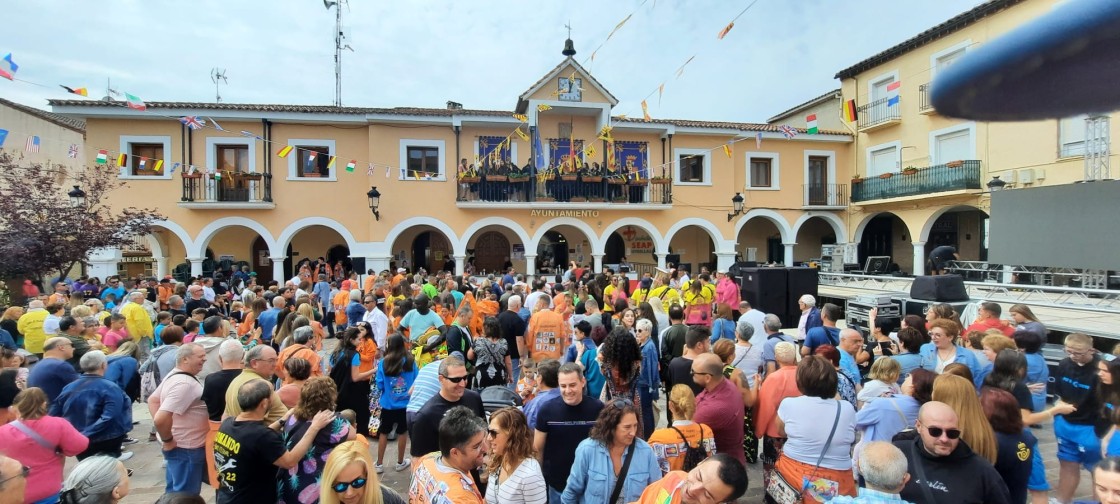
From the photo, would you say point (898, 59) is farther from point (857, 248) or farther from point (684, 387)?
point (684, 387)

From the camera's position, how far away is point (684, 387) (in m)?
2.91

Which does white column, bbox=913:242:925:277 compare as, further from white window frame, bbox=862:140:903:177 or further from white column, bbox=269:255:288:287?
white column, bbox=269:255:288:287

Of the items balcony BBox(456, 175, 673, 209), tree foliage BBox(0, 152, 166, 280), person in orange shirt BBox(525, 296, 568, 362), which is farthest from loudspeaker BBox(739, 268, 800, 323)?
tree foliage BBox(0, 152, 166, 280)

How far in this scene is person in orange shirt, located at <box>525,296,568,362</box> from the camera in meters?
6.11

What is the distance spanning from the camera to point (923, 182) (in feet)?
54.1

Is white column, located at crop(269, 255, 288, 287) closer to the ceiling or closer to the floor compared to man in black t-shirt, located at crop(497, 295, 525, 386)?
closer to the ceiling

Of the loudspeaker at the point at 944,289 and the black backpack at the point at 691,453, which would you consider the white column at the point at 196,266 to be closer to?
the black backpack at the point at 691,453

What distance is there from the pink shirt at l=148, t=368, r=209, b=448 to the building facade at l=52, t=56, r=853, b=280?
12352 mm

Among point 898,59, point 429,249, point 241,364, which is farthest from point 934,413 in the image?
point 898,59

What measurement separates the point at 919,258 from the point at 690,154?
27.4 feet

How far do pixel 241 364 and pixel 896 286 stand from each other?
1586cm

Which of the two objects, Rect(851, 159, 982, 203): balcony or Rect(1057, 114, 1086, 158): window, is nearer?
Rect(1057, 114, 1086, 158): window

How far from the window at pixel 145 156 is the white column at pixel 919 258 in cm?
2360

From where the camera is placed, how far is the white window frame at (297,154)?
15.5 meters
